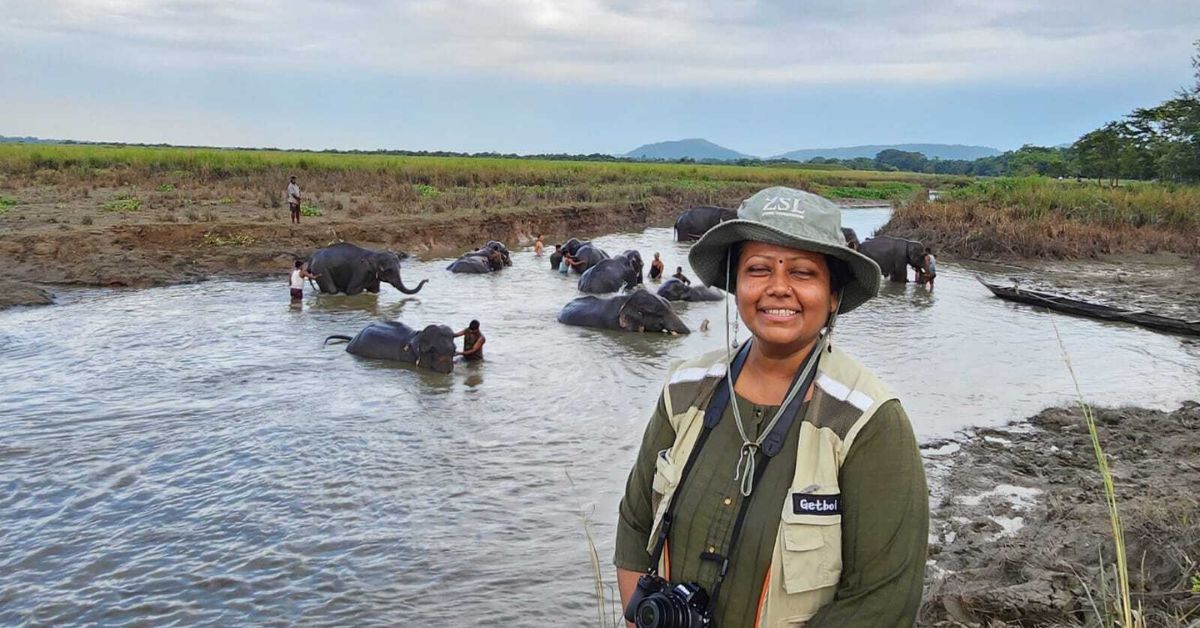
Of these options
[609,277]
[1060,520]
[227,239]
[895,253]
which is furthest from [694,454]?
[227,239]

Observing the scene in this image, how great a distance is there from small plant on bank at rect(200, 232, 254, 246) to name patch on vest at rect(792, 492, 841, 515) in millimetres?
18280

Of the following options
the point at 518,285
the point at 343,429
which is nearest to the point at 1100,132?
the point at 518,285

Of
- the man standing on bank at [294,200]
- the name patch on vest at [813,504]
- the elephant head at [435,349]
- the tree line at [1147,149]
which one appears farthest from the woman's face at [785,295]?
the tree line at [1147,149]

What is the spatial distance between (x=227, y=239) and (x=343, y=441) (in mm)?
12649

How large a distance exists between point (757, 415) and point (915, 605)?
54cm

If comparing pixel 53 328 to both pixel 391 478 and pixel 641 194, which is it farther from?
pixel 641 194

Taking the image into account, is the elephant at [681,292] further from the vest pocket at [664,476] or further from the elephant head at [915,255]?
the vest pocket at [664,476]

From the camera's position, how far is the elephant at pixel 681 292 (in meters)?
15.4

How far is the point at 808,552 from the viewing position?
77.4 inches

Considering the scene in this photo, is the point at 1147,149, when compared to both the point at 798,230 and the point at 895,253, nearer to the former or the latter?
the point at 895,253

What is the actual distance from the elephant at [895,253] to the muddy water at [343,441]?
3923 mm

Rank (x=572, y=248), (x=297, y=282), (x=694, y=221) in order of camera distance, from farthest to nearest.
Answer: (x=694, y=221) → (x=572, y=248) → (x=297, y=282)

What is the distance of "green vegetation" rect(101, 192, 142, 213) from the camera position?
21.3m

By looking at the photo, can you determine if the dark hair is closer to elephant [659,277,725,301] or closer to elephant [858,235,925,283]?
elephant [659,277,725,301]
